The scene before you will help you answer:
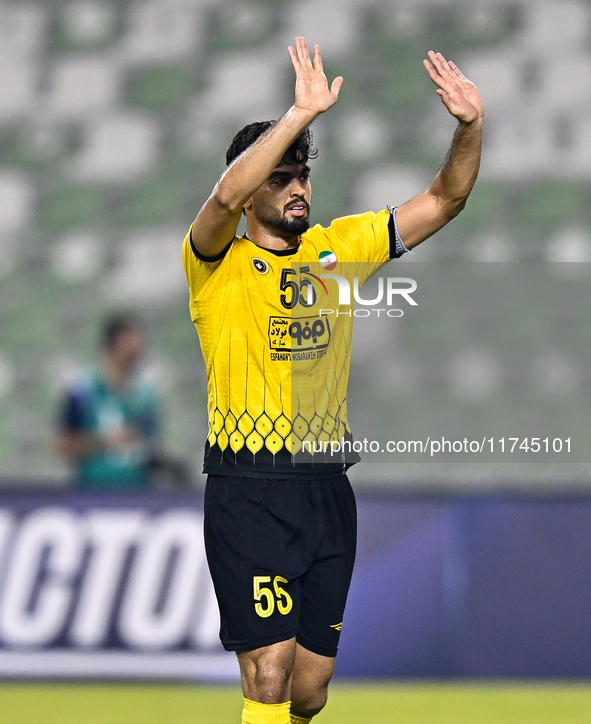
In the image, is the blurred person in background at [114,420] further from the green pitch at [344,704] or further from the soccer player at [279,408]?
the soccer player at [279,408]

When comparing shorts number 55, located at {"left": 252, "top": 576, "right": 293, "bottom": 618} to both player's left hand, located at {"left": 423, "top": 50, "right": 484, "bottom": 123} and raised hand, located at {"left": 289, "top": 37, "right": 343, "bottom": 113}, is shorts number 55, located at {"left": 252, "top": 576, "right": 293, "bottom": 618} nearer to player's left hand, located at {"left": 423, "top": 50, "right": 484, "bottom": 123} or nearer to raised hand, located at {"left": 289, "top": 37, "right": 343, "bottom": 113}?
raised hand, located at {"left": 289, "top": 37, "right": 343, "bottom": 113}

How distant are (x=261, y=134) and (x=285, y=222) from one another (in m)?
0.28

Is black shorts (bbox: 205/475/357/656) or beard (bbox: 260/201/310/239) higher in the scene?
beard (bbox: 260/201/310/239)

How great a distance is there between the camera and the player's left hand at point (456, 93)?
3039 mm

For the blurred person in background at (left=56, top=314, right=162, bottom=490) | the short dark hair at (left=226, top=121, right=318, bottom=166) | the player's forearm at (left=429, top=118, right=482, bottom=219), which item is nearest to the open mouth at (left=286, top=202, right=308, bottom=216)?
the short dark hair at (left=226, top=121, right=318, bottom=166)

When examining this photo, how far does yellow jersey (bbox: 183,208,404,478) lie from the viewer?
2.99 m

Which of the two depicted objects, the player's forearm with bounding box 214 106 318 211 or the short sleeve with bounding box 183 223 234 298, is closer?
the player's forearm with bounding box 214 106 318 211

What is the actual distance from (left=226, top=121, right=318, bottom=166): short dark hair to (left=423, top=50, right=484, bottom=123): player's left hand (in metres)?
0.43

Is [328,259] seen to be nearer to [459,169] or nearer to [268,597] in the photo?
[459,169]

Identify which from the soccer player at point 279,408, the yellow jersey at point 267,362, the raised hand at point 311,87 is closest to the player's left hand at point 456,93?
the soccer player at point 279,408

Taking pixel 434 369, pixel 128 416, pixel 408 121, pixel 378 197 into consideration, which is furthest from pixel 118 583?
pixel 408 121

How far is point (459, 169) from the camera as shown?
3141 millimetres

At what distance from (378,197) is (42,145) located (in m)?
2.92

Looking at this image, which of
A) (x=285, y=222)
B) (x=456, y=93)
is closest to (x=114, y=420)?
(x=285, y=222)
